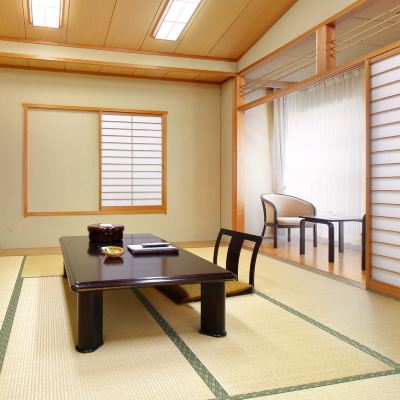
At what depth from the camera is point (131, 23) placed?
17.6 ft

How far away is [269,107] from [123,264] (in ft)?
16.7

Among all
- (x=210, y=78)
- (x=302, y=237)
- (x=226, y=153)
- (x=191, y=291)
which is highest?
(x=210, y=78)

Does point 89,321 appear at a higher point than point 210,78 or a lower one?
lower

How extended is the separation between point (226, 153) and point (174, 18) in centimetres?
229

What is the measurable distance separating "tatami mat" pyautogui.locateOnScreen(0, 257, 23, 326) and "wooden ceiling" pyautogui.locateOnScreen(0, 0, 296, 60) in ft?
9.12

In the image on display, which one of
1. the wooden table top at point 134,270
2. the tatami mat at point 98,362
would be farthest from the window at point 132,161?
the tatami mat at point 98,362

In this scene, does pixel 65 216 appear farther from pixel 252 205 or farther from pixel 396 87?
pixel 396 87

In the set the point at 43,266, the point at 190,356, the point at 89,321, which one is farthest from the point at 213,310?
the point at 43,266

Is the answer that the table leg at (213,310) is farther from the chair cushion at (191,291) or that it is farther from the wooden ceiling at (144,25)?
the wooden ceiling at (144,25)

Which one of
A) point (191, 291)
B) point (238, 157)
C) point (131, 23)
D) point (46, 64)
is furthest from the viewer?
point (238, 157)

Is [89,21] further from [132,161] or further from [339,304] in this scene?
[339,304]

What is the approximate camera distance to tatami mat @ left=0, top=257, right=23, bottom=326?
3.25m

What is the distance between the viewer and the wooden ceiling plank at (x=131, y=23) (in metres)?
4.97

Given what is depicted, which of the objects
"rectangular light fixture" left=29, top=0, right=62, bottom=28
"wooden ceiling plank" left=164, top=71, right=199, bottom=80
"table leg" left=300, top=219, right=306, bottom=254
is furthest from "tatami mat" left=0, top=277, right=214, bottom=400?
"wooden ceiling plank" left=164, top=71, right=199, bottom=80
